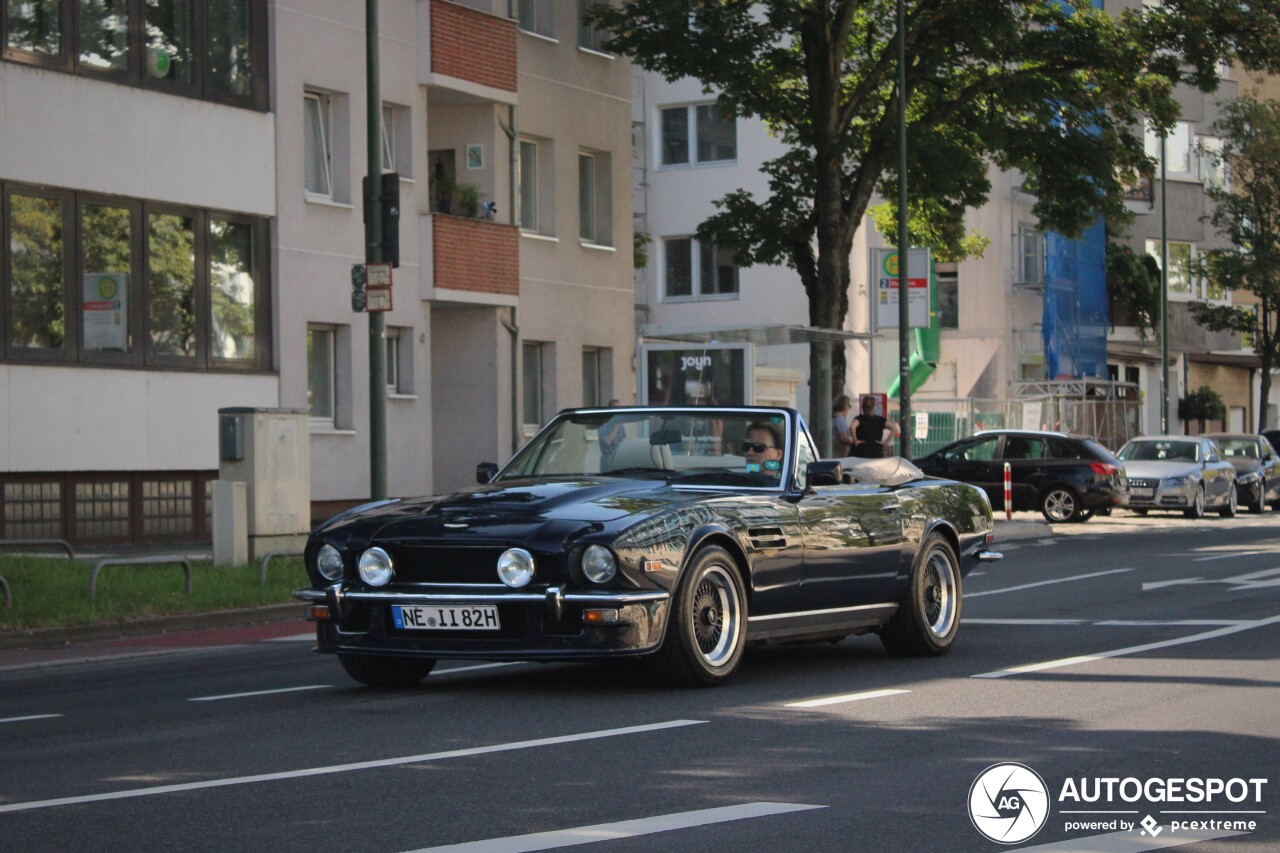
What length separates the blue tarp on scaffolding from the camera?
5766 cm

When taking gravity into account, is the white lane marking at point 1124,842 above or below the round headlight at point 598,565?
below


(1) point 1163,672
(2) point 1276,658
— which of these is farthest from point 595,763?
(2) point 1276,658

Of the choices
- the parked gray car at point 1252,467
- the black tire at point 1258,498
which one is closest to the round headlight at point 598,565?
the parked gray car at point 1252,467

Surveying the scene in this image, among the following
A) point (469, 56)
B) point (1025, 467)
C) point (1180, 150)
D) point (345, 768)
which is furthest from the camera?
point (1180, 150)

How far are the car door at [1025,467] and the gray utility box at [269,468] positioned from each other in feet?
57.7

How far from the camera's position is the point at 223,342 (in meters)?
28.6

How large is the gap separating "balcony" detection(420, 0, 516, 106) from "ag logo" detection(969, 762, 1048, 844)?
2642 centimetres

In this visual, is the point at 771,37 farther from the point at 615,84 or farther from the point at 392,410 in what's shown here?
the point at 392,410

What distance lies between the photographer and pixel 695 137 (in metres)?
54.8

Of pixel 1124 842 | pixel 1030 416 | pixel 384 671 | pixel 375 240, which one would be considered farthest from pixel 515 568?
pixel 1030 416

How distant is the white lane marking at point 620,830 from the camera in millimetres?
6199

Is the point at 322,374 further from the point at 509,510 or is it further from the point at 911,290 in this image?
the point at 509,510

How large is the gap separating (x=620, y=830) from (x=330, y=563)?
4.26 meters

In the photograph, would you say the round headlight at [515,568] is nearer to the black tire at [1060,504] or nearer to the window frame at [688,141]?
the black tire at [1060,504]
